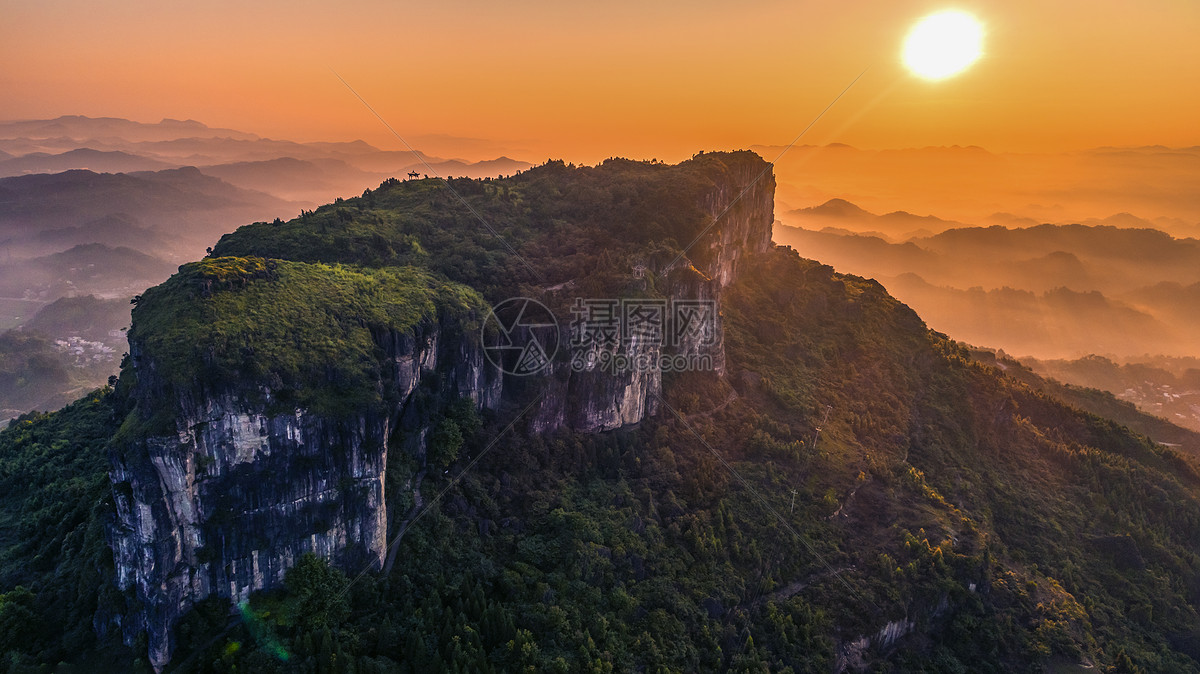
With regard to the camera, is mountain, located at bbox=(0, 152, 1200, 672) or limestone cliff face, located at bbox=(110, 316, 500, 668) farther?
mountain, located at bbox=(0, 152, 1200, 672)

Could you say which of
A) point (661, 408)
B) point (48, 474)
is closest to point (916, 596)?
point (661, 408)

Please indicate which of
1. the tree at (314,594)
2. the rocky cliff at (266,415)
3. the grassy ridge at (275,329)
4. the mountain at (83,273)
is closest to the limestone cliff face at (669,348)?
the rocky cliff at (266,415)

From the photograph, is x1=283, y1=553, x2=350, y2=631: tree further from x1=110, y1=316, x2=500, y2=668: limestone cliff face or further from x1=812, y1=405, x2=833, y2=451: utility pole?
x1=812, y1=405, x2=833, y2=451: utility pole

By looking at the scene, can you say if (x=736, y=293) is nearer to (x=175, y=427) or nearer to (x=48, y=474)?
(x=175, y=427)

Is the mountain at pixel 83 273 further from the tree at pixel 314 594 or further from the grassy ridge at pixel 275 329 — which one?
the tree at pixel 314 594

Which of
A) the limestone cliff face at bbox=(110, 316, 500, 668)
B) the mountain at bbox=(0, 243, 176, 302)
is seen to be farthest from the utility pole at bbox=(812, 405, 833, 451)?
the mountain at bbox=(0, 243, 176, 302)

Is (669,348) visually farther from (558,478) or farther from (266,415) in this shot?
(266,415)

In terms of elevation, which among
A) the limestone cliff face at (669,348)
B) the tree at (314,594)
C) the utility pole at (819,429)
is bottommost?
the tree at (314,594)
